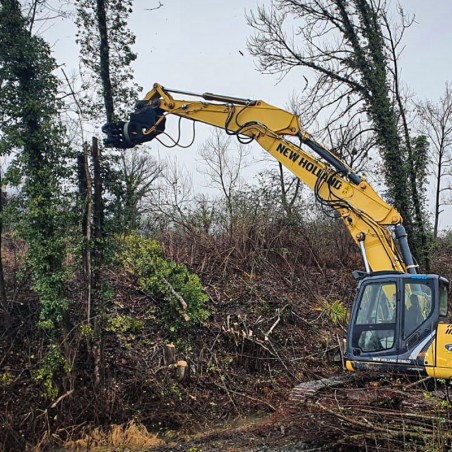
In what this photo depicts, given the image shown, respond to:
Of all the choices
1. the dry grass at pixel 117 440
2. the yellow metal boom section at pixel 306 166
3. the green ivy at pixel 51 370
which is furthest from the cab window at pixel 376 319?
the green ivy at pixel 51 370

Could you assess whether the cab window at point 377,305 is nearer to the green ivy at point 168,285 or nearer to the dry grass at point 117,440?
the dry grass at point 117,440

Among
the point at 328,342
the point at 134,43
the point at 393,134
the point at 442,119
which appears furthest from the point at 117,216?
the point at 442,119

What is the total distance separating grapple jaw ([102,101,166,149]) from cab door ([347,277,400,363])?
4.47 m

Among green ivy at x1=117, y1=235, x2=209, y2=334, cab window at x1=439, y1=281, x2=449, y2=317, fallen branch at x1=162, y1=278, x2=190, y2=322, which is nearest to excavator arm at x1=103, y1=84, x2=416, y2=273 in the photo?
cab window at x1=439, y1=281, x2=449, y2=317

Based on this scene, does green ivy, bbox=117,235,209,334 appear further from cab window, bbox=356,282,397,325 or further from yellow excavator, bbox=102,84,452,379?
cab window, bbox=356,282,397,325

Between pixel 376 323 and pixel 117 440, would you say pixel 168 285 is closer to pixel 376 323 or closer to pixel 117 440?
pixel 117 440

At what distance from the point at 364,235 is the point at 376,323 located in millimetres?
1546

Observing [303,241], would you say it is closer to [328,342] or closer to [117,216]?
[328,342]

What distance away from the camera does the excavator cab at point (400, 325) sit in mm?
6789

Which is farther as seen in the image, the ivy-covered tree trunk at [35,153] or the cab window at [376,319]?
the ivy-covered tree trunk at [35,153]

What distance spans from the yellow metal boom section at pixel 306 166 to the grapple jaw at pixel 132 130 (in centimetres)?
17

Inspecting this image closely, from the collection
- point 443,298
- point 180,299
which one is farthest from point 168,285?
point 443,298

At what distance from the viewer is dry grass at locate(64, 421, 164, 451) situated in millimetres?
7484

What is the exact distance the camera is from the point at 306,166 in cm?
902
